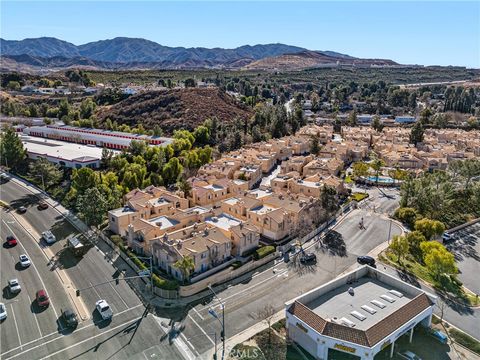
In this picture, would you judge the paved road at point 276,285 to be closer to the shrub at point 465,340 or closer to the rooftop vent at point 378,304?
the rooftop vent at point 378,304

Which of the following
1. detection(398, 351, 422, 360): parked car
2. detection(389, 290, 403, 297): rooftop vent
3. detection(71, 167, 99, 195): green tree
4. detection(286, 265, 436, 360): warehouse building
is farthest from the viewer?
detection(71, 167, 99, 195): green tree

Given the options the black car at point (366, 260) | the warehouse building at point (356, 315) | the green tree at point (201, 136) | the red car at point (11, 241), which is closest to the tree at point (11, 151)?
the red car at point (11, 241)

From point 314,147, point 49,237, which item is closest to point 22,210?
point 49,237

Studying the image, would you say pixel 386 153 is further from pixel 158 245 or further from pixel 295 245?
pixel 158 245

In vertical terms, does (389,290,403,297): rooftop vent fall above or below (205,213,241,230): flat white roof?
above

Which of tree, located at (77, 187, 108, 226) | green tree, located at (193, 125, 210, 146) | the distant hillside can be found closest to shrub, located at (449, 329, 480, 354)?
tree, located at (77, 187, 108, 226)

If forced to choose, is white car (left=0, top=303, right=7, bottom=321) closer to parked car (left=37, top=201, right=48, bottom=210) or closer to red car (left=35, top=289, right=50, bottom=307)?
red car (left=35, top=289, right=50, bottom=307)

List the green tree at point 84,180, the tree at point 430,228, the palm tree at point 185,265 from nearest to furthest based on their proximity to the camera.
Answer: the palm tree at point 185,265, the tree at point 430,228, the green tree at point 84,180
